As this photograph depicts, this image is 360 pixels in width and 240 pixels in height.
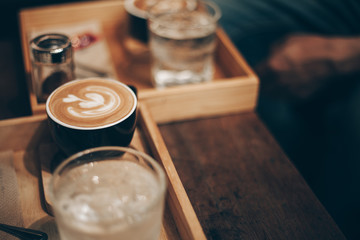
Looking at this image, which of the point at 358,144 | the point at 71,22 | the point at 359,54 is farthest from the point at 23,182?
the point at 359,54

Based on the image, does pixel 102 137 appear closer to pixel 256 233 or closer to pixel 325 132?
pixel 256 233

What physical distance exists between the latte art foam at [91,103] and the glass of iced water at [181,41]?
322 mm

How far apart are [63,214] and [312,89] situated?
1.19 metres

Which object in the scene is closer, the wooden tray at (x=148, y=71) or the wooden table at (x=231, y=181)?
the wooden table at (x=231, y=181)

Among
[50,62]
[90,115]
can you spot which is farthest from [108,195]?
[50,62]

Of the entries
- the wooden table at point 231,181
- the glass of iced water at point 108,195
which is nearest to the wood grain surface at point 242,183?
the wooden table at point 231,181

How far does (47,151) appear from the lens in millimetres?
791

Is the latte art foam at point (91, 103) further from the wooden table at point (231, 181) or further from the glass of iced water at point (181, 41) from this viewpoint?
the glass of iced water at point (181, 41)

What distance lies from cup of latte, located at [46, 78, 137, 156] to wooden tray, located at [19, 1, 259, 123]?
0.14 metres

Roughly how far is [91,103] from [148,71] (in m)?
0.43

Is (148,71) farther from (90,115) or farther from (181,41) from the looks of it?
(90,115)

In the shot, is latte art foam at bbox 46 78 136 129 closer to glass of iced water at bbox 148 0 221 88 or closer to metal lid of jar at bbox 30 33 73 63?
metal lid of jar at bbox 30 33 73 63

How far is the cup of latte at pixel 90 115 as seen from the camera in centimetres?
66

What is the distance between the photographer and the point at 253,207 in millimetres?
746
